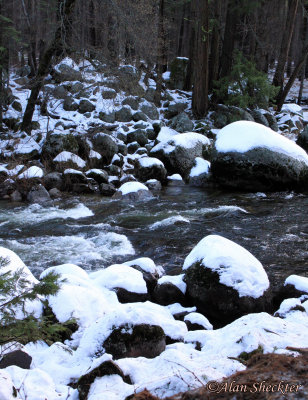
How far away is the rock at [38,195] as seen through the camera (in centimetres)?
956

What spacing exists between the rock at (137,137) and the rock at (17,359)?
1159 cm

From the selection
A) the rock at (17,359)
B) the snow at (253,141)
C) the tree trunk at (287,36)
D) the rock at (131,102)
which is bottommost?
the rock at (17,359)

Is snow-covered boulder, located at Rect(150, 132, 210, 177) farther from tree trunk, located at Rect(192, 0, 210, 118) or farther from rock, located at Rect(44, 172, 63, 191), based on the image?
tree trunk, located at Rect(192, 0, 210, 118)

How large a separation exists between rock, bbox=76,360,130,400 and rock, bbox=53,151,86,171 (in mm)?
9124

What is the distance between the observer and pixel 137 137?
14086mm

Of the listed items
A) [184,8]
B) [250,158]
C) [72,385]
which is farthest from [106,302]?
[184,8]

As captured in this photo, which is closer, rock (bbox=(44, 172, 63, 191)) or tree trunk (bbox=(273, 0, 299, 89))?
rock (bbox=(44, 172, 63, 191))

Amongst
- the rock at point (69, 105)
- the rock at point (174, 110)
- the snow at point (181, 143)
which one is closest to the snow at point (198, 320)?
the snow at point (181, 143)

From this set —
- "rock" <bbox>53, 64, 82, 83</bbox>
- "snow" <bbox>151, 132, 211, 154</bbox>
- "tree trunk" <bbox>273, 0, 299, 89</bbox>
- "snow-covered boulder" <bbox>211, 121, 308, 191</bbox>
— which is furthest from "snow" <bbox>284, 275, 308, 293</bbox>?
"tree trunk" <bbox>273, 0, 299, 89</bbox>

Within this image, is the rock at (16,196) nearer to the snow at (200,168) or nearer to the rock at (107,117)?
the snow at (200,168)

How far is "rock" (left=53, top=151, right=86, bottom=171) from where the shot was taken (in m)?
11.1

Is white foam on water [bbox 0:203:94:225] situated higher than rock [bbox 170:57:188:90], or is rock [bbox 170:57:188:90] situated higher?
rock [bbox 170:57:188:90]

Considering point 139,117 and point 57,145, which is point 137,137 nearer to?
point 139,117

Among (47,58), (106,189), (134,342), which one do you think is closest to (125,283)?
(134,342)
